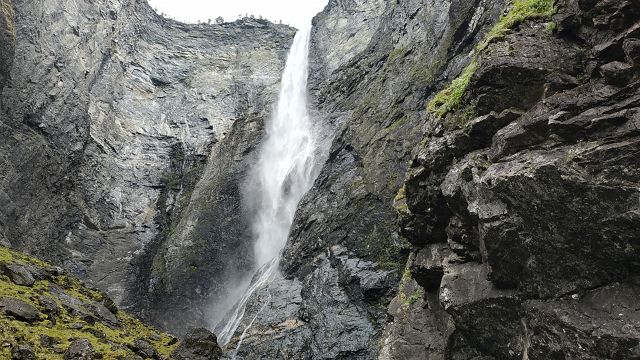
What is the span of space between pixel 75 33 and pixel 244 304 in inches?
1196

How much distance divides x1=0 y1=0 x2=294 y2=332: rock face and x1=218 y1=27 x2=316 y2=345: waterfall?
1.45m

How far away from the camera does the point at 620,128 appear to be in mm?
8312

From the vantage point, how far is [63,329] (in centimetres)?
2175

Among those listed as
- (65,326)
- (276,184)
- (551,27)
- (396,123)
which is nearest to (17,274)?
(65,326)

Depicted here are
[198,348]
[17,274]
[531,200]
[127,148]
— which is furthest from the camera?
[127,148]

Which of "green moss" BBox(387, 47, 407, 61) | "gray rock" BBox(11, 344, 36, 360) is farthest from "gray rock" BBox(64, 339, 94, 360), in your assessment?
"green moss" BBox(387, 47, 407, 61)

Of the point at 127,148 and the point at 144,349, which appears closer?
the point at 144,349

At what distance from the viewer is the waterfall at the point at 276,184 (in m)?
31.2

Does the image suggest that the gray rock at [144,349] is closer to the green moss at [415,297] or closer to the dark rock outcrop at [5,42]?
the green moss at [415,297]

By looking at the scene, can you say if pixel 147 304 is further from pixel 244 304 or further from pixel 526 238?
pixel 526 238

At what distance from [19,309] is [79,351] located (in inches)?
142

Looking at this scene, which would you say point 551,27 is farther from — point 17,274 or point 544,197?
point 17,274

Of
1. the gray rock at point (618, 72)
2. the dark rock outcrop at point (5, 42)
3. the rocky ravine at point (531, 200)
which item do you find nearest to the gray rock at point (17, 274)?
the dark rock outcrop at point (5, 42)

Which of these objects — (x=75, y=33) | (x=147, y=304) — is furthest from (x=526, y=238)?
(x=75, y=33)
